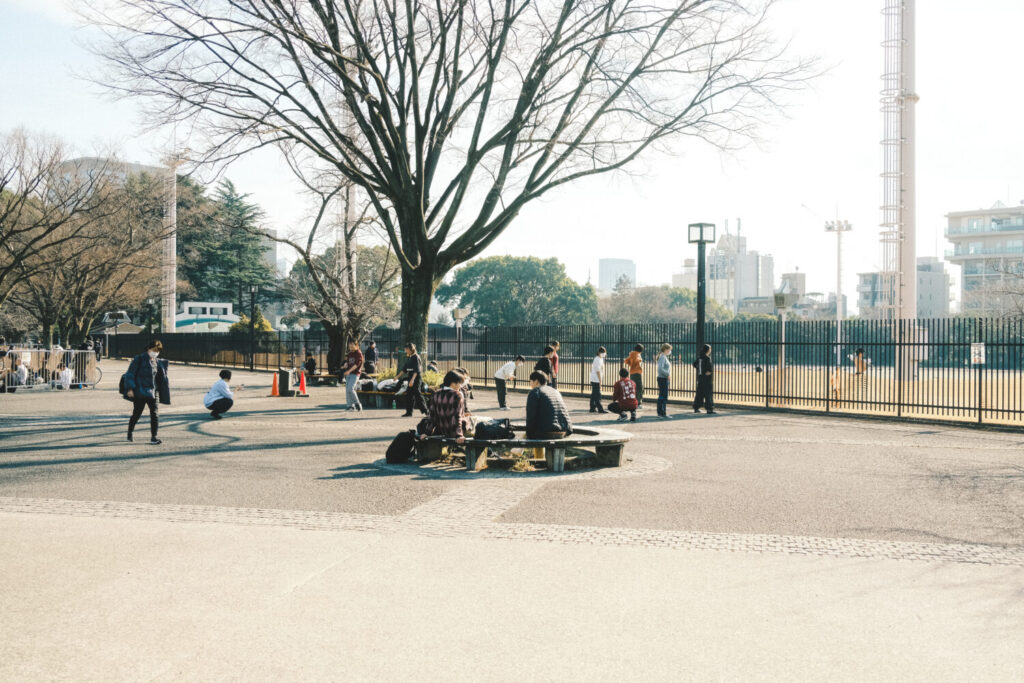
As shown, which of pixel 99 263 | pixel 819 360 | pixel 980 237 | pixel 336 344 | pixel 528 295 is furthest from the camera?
pixel 980 237

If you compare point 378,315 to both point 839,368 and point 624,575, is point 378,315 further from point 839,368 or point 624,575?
point 624,575

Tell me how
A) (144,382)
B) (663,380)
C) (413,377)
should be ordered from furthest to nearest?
(663,380) → (413,377) → (144,382)

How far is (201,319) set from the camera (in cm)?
6981

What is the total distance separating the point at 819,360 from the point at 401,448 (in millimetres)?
14199

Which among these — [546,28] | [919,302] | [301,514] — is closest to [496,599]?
[301,514]

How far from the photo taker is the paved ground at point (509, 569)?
4383 millimetres

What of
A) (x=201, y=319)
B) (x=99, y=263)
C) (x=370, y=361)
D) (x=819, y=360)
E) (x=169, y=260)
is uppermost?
(x=169, y=260)

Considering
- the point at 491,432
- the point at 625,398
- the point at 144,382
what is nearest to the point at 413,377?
the point at 625,398

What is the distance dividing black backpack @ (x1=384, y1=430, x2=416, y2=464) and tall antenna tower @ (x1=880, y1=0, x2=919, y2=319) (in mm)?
39803

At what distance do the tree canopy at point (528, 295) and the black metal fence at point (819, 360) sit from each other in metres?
51.8

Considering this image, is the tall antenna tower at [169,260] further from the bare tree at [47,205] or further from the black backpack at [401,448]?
the black backpack at [401,448]

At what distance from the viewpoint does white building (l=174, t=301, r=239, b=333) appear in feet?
226

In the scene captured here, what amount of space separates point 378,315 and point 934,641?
44.1m

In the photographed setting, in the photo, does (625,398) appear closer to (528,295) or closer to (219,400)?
(219,400)
